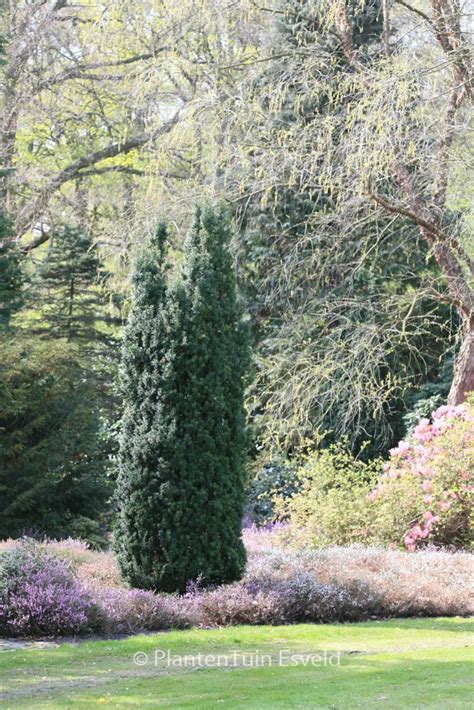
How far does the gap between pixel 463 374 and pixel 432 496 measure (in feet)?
8.58

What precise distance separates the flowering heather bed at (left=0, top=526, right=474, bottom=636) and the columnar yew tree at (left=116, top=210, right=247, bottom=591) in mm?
337

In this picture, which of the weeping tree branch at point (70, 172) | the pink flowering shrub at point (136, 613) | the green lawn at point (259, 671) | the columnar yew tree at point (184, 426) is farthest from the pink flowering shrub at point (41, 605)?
the weeping tree branch at point (70, 172)

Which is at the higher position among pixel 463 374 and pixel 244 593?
pixel 463 374

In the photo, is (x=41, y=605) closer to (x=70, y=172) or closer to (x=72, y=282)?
(x=72, y=282)

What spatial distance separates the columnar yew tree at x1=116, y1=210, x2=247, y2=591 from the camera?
7.74m

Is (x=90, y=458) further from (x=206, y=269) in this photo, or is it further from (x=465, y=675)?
(x=465, y=675)

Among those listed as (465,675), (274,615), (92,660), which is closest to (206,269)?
(274,615)

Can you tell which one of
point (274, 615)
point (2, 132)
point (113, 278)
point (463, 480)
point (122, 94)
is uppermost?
point (122, 94)

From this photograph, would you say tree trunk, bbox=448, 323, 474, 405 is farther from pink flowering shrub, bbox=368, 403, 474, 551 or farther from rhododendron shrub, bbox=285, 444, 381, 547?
rhododendron shrub, bbox=285, 444, 381, 547

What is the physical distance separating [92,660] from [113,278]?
9840 mm

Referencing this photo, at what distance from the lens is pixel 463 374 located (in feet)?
40.4

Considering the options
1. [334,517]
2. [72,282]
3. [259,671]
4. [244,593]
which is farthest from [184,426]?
[72,282]

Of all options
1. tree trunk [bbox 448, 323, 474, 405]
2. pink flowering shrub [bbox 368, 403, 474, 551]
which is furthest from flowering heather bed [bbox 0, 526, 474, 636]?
tree trunk [bbox 448, 323, 474, 405]

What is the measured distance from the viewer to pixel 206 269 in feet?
26.8
